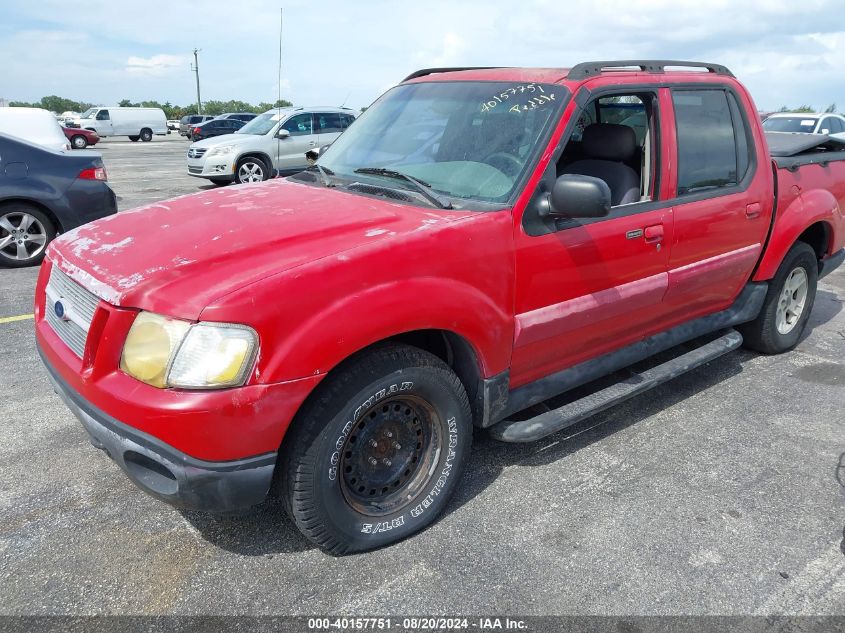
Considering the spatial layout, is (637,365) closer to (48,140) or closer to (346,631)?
(346,631)

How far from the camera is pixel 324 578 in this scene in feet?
8.48

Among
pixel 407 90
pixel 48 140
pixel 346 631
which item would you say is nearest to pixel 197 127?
pixel 48 140

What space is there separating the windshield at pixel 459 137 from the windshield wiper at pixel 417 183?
0.03m

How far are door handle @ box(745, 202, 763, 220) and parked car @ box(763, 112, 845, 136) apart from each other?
12.8 m

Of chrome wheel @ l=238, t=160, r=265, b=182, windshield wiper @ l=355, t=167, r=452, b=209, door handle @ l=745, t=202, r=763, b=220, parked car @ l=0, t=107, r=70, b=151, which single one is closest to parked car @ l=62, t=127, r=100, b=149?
chrome wheel @ l=238, t=160, r=265, b=182

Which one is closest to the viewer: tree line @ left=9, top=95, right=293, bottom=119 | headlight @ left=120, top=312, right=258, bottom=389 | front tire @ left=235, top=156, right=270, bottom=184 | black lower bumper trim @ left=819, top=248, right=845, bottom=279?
headlight @ left=120, top=312, right=258, bottom=389

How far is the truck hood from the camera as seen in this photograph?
229 centimetres

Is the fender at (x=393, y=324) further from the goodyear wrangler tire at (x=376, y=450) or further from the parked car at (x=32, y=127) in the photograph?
the parked car at (x=32, y=127)

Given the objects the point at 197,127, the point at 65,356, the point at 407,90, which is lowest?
the point at 197,127

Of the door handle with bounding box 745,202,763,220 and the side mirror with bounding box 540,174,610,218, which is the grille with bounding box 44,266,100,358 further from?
the door handle with bounding box 745,202,763,220

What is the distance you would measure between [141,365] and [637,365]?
340 cm

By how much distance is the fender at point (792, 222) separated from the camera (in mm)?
4422

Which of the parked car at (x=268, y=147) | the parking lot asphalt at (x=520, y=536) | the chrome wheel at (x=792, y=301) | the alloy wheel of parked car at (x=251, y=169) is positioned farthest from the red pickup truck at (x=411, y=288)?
the alloy wheel of parked car at (x=251, y=169)

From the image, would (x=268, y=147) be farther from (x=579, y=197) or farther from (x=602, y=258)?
(x=579, y=197)
